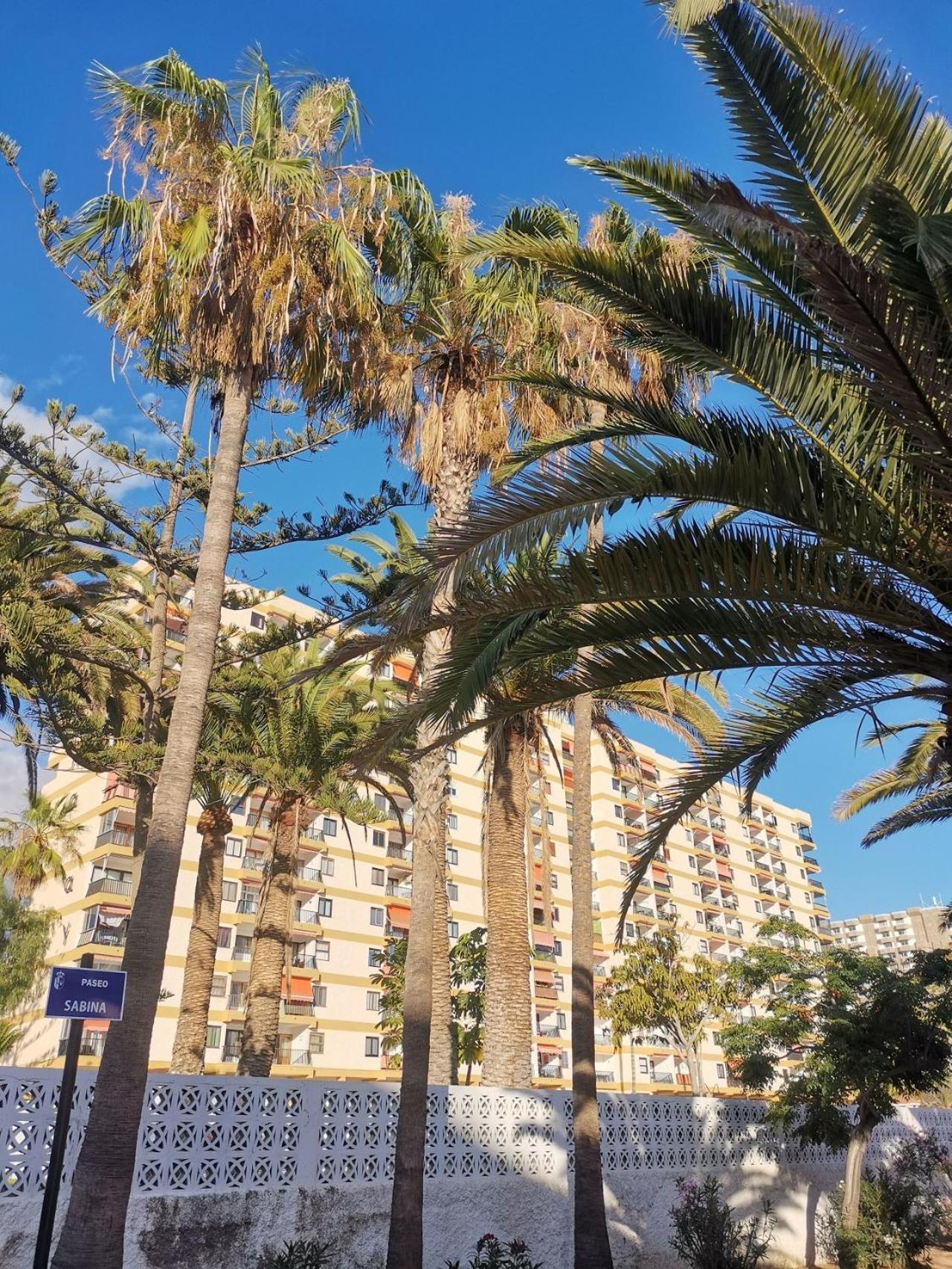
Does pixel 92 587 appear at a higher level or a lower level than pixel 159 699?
higher

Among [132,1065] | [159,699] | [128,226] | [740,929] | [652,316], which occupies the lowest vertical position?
[132,1065]

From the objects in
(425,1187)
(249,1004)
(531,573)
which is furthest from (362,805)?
(531,573)

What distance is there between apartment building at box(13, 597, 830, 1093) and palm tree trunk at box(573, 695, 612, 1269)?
14.2 m

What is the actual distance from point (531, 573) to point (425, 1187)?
7163 mm

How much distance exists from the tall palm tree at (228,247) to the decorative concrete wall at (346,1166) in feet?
11.3

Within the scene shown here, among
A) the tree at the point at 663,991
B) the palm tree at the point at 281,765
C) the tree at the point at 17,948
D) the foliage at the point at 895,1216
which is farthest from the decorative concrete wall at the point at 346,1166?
the tree at the point at 17,948

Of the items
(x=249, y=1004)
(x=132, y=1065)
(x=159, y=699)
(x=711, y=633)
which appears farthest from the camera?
(x=249, y=1004)

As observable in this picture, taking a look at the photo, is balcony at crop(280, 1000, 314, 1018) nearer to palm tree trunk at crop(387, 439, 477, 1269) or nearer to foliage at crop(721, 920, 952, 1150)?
foliage at crop(721, 920, 952, 1150)

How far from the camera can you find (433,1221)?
31.8 feet

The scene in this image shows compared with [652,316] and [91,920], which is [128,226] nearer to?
[652,316]

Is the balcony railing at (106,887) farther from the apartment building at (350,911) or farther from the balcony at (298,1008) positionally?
the balcony at (298,1008)

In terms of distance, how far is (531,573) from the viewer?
6031 millimetres

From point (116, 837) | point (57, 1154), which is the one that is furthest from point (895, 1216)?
point (116, 837)

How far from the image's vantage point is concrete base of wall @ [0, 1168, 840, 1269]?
25.0ft
